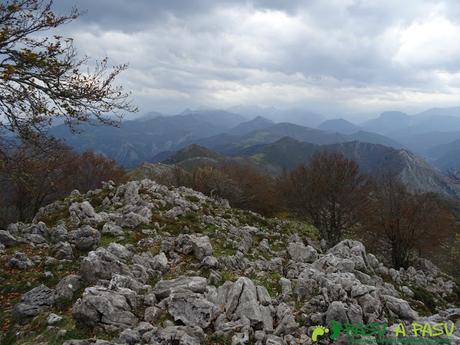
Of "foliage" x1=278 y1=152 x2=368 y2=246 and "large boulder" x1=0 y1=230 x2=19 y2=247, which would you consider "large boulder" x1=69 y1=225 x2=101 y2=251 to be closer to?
"large boulder" x1=0 y1=230 x2=19 y2=247

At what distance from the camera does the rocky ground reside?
1025cm

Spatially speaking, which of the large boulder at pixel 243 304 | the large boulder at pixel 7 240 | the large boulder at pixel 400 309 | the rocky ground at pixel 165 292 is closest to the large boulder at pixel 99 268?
the rocky ground at pixel 165 292

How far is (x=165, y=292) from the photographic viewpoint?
38.9 feet

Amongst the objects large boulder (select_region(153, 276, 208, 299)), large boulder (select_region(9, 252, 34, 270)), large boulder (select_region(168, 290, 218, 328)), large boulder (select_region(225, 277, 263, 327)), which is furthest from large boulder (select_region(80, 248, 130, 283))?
large boulder (select_region(225, 277, 263, 327))

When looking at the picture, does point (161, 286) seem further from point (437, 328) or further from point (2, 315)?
point (437, 328)

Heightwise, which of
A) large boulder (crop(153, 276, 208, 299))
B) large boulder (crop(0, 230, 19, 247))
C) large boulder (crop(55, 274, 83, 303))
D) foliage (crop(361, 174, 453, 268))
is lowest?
foliage (crop(361, 174, 453, 268))

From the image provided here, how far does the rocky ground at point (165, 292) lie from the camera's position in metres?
10.2

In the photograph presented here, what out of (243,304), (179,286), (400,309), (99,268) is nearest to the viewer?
(243,304)

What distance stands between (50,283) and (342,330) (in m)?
11.2

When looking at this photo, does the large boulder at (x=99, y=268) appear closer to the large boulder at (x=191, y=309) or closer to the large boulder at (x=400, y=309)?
the large boulder at (x=191, y=309)

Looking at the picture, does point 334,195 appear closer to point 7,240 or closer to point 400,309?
point 400,309

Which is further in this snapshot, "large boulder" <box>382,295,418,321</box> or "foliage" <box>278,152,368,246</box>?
"foliage" <box>278,152,368,246</box>

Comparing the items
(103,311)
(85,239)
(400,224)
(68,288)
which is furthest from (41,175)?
(400,224)

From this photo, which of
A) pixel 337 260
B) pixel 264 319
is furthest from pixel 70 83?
pixel 337 260
